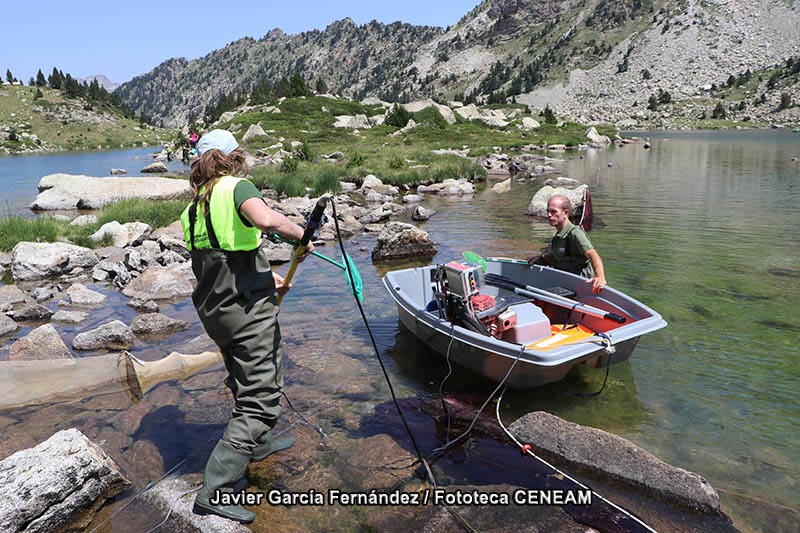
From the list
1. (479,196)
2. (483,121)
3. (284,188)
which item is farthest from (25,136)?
(479,196)

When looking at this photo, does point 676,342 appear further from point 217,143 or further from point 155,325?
point 155,325

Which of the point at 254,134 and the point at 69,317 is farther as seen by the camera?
the point at 254,134

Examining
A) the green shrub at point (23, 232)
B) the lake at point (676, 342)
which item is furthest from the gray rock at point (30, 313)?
the green shrub at point (23, 232)

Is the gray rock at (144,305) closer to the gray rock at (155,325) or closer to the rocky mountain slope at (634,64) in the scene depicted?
the gray rock at (155,325)

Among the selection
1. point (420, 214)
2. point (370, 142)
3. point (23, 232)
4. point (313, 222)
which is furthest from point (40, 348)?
point (370, 142)

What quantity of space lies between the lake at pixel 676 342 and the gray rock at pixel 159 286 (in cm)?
64

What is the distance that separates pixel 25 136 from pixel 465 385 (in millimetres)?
102107

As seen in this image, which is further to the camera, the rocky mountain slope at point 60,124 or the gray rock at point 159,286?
the rocky mountain slope at point 60,124

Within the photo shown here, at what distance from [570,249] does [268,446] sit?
215 inches

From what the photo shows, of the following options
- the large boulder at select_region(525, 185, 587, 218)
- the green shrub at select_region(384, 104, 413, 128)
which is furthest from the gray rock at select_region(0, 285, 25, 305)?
the green shrub at select_region(384, 104, 413, 128)

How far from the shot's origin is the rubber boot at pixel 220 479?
3.88 metres

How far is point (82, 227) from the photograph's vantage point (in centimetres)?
1532

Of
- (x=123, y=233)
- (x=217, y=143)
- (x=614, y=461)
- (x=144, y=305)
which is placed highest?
(x=217, y=143)

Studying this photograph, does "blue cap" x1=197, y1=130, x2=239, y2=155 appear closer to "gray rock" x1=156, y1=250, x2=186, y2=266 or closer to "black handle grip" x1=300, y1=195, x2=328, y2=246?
"black handle grip" x1=300, y1=195, x2=328, y2=246
